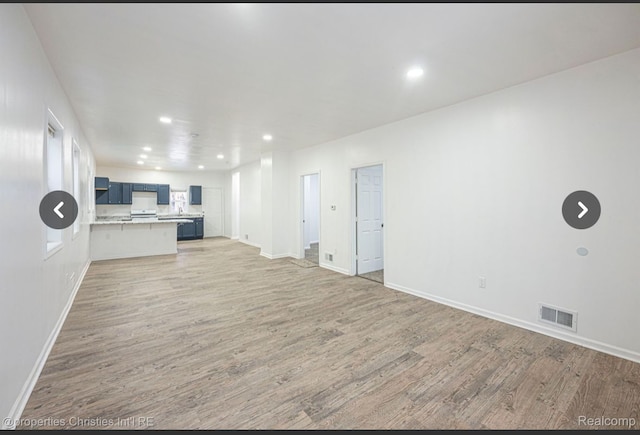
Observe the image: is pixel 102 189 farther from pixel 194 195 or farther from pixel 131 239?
pixel 131 239

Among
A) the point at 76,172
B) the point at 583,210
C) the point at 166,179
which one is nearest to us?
the point at 583,210

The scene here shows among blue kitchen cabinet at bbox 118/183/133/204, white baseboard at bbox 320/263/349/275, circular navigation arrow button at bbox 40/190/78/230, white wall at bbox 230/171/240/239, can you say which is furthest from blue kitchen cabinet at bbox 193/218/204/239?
circular navigation arrow button at bbox 40/190/78/230

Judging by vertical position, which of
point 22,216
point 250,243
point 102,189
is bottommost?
point 250,243

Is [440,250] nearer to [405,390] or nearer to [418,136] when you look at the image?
[418,136]

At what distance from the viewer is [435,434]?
66.2 inches

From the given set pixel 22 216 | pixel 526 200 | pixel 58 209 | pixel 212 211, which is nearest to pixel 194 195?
pixel 212 211

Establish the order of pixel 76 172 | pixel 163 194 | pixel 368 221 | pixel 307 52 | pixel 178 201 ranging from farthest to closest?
pixel 178 201 < pixel 163 194 < pixel 368 221 < pixel 76 172 < pixel 307 52

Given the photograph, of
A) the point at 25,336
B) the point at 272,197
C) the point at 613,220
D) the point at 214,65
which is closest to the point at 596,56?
the point at 613,220

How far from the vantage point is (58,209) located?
10.5 ft

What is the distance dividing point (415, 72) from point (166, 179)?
10.6 m

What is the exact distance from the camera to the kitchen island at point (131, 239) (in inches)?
269

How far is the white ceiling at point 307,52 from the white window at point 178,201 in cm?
720

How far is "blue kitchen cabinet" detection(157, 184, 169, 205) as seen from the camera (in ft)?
33.9

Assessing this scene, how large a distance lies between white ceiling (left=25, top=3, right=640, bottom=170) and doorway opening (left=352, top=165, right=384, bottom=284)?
60.8 inches
